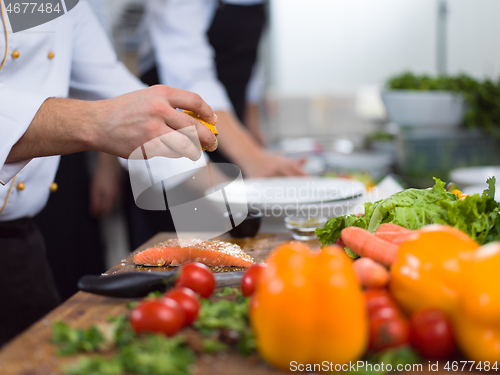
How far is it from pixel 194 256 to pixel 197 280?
9.1 inches

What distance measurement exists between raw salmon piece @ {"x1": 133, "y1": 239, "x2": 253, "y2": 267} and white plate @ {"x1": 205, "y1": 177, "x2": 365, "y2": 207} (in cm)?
26

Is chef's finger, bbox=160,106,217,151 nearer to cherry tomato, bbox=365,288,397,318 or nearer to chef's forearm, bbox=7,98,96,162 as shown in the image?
chef's forearm, bbox=7,98,96,162

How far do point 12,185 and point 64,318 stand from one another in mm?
542

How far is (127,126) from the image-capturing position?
87cm

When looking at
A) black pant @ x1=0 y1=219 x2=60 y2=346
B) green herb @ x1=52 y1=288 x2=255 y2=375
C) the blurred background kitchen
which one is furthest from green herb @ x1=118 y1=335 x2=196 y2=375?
the blurred background kitchen

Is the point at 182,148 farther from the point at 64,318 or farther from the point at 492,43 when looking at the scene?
the point at 492,43

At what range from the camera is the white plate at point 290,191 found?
1206mm

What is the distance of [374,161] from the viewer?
2344 millimetres

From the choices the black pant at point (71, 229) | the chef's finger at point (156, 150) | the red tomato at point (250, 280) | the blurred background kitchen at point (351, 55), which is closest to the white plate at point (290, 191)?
the chef's finger at point (156, 150)

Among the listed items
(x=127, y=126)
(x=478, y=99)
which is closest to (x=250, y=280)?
(x=127, y=126)

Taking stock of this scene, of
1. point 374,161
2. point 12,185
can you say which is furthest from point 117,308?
point 374,161

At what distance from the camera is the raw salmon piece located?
0.93m

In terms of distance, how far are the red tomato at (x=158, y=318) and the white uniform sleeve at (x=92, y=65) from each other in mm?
957

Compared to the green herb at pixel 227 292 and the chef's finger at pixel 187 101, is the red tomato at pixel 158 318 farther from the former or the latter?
the chef's finger at pixel 187 101
